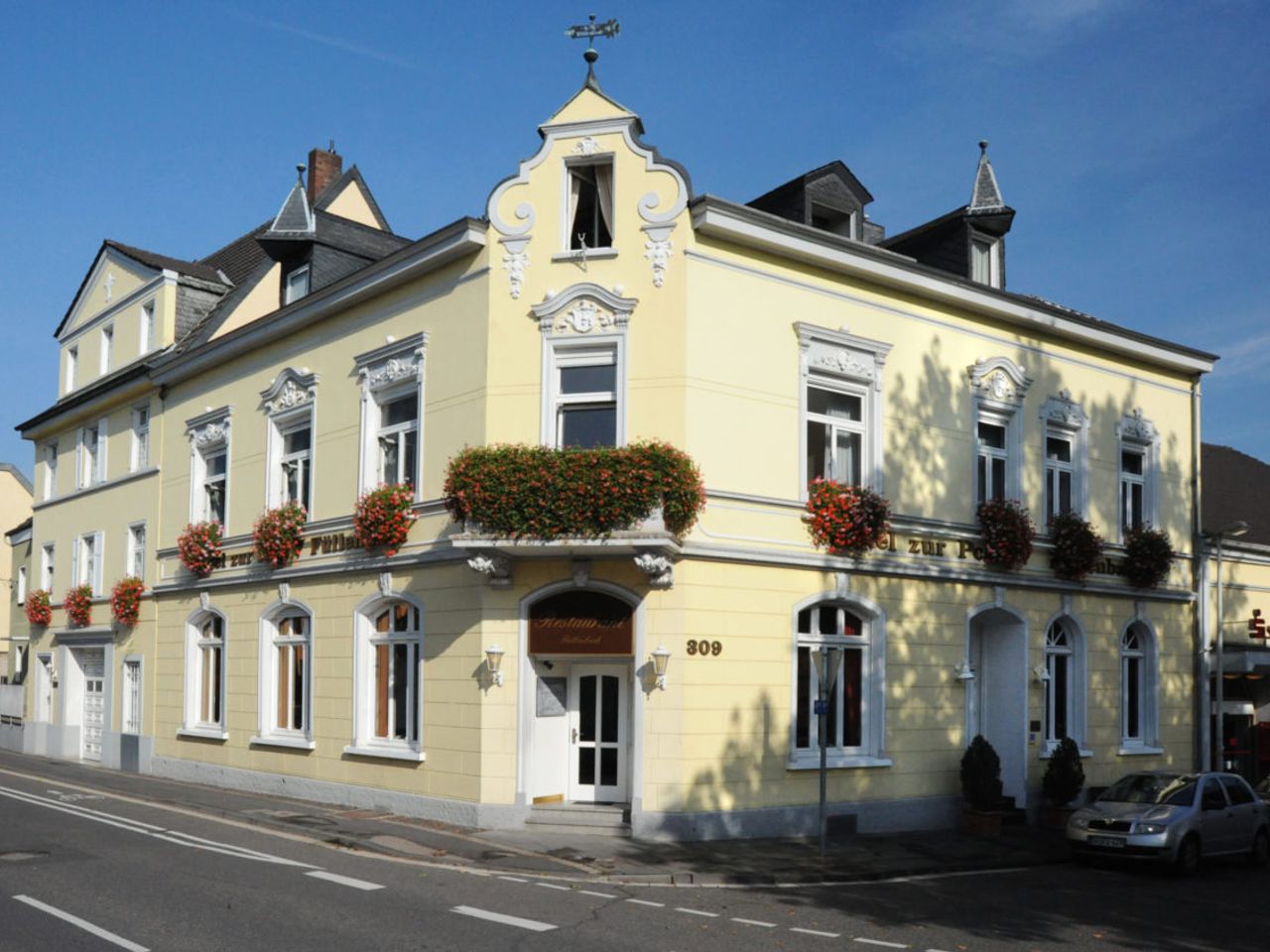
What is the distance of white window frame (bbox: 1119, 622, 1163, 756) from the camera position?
25.4 m

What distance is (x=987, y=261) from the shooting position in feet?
80.8

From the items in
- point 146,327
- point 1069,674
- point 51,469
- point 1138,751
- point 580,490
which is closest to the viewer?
point 580,490

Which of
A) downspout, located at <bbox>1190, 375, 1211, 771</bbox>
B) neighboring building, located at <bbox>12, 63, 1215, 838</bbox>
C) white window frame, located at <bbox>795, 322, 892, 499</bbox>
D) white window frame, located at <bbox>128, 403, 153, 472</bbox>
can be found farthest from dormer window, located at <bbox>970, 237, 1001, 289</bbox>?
white window frame, located at <bbox>128, 403, 153, 472</bbox>

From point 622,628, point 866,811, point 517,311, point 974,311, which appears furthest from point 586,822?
point 974,311

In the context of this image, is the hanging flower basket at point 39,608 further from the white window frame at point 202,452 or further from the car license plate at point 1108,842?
the car license plate at point 1108,842

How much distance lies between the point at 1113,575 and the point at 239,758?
57.3ft

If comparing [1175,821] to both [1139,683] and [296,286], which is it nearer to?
[1139,683]

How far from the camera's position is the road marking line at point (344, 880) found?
13.8m

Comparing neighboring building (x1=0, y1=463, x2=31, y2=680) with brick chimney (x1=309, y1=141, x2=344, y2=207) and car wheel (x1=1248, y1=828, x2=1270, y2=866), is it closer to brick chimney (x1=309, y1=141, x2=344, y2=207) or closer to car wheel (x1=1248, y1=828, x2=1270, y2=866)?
brick chimney (x1=309, y1=141, x2=344, y2=207)

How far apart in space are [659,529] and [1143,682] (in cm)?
1333

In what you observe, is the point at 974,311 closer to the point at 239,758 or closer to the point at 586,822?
the point at 586,822

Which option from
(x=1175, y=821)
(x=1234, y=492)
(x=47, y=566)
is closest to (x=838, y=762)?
(x=1175, y=821)

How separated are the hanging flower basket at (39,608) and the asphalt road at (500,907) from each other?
18835 mm

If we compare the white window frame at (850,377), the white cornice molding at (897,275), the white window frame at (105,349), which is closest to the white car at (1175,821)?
the white window frame at (850,377)
